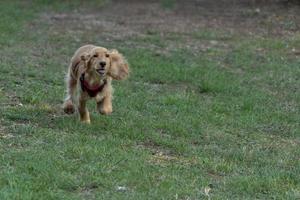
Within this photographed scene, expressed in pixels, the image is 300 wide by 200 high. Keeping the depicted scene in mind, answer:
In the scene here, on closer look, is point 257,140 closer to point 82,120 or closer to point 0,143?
point 82,120

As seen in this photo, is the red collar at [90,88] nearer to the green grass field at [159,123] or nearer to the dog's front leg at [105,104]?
the dog's front leg at [105,104]

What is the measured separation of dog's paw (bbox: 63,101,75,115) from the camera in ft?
28.7

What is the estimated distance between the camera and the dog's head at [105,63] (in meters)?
7.98

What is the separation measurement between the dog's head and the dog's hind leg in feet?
1.86

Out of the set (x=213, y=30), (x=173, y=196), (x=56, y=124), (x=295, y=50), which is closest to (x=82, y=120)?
(x=56, y=124)

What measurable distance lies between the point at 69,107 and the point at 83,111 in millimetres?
473

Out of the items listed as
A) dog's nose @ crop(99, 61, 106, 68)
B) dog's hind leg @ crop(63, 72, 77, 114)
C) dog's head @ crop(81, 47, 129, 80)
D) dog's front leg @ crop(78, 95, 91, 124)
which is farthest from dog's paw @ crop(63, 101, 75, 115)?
dog's nose @ crop(99, 61, 106, 68)

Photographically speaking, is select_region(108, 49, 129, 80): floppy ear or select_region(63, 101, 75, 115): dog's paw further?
select_region(63, 101, 75, 115): dog's paw

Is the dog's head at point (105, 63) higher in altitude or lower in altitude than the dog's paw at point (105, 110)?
higher

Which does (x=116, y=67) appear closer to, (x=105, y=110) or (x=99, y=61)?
(x=99, y=61)

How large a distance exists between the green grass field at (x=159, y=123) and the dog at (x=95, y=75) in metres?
0.22

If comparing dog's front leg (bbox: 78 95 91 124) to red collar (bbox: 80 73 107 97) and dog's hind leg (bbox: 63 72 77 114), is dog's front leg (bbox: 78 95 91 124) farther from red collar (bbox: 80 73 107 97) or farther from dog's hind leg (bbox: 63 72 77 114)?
dog's hind leg (bbox: 63 72 77 114)

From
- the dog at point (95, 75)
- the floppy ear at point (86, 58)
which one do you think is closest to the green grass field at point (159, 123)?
the dog at point (95, 75)

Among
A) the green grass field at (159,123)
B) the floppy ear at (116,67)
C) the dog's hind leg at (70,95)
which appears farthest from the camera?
the dog's hind leg at (70,95)
